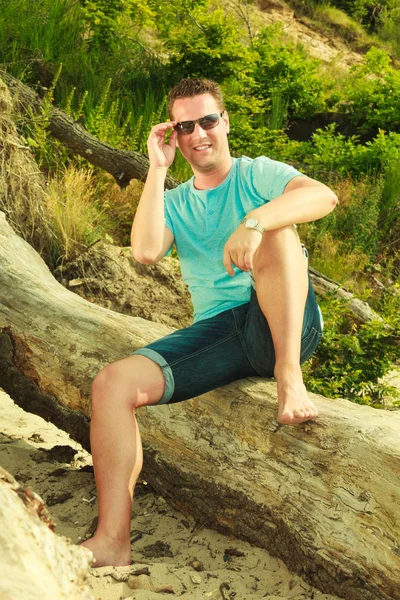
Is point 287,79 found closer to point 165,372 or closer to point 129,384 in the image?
point 165,372

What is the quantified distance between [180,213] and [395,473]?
143 cm

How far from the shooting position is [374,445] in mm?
2738

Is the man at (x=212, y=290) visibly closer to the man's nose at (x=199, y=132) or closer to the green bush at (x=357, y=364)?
the man's nose at (x=199, y=132)

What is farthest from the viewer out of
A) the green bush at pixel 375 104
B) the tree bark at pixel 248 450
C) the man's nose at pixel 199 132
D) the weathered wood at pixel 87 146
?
the green bush at pixel 375 104

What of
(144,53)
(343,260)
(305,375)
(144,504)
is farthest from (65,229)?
(144,53)

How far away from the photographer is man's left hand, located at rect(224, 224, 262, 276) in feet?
9.26

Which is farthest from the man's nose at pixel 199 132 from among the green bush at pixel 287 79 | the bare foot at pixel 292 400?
the green bush at pixel 287 79

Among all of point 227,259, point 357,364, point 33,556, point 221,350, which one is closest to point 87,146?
point 357,364

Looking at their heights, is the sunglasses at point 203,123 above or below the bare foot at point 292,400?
above

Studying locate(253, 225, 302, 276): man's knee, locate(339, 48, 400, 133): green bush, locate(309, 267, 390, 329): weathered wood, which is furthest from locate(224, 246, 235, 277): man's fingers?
locate(339, 48, 400, 133): green bush

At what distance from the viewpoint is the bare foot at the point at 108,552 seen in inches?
112

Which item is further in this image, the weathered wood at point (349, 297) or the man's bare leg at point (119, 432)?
the weathered wood at point (349, 297)

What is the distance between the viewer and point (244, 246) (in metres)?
2.83

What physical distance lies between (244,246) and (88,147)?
16.4 feet
